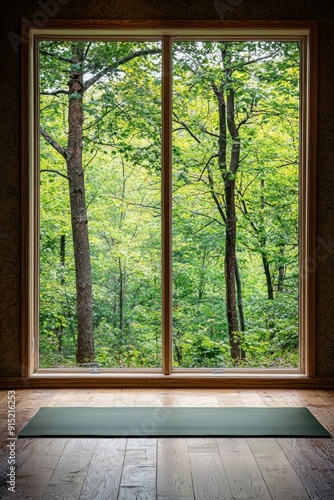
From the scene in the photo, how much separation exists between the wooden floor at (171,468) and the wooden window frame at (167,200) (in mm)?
899

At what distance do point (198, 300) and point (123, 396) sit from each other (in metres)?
0.89

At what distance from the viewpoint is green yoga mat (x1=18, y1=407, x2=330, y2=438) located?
3631mm

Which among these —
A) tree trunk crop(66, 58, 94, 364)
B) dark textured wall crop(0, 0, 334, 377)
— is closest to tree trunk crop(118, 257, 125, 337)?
tree trunk crop(66, 58, 94, 364)

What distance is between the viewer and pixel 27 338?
4.78 metres

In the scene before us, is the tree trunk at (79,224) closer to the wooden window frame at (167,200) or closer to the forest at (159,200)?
the forest at (159,200)

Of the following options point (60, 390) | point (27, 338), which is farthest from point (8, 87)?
point (60, 390)

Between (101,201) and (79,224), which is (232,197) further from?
(79,224)

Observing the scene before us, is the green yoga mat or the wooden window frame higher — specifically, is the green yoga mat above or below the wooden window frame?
below

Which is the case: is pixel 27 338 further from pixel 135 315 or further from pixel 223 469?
pixel 223 469

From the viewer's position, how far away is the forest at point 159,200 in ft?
16.0

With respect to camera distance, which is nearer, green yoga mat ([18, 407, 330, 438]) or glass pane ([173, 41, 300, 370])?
green yoga mat ([18, 407, 330, 438])

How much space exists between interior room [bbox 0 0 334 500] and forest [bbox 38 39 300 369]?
0.01m

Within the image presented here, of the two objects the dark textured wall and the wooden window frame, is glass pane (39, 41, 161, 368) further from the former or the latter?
the dark textured wall

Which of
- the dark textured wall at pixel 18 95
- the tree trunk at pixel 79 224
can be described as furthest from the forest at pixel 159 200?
the dark textured wall at pixel 18 95
